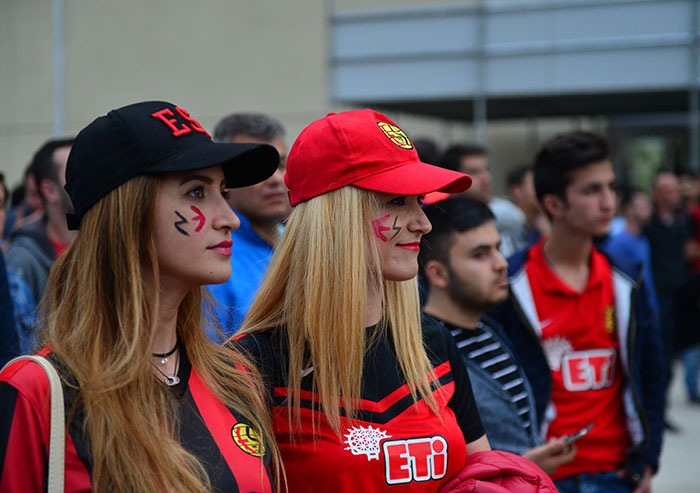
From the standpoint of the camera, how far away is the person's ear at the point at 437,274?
342 centimetres

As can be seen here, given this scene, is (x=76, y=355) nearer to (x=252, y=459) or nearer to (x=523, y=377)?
(x=252, y=459)

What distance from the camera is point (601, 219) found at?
3904 mm

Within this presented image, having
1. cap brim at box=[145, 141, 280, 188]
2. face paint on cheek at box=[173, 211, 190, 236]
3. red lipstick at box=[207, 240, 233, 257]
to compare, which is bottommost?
red lipstick at box=[207, 240, 233, 257]

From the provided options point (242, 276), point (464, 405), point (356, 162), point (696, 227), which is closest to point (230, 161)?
point (356, 162)

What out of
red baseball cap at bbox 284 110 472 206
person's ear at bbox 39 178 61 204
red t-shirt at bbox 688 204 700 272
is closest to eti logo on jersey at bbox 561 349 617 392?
red baseball cap at bbox 284 110 472 206

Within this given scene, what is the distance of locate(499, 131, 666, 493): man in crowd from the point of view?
368cm

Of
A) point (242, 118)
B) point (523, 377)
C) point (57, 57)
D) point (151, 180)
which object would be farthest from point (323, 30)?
point (151, 180)

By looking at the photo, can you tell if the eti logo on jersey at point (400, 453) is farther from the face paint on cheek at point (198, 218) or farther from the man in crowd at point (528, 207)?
the man in crowd at point (528, 207)

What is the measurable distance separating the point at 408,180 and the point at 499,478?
864 millimetres

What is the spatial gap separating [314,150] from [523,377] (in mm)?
1484

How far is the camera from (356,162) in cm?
229

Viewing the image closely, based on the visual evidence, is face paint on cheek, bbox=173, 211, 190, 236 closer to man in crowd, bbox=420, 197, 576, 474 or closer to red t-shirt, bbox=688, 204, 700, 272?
man in crowd, bbox=420, 197, 576, 474

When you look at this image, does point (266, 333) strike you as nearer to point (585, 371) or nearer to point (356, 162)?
point (356, 162)

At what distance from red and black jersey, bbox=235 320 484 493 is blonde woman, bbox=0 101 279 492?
4.9 inches
